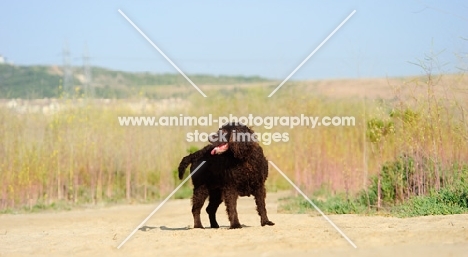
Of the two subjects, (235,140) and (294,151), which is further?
(294,151)

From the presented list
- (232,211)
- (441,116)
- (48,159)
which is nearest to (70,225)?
(232,211)

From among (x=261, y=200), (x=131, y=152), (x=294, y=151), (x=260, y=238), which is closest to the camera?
(x=260, y=238)

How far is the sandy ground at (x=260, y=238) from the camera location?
912cm

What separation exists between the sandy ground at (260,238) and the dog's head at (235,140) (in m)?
1.12

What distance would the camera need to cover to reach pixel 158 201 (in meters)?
21.9

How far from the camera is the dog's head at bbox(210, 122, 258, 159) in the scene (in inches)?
456

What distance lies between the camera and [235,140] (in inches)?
456

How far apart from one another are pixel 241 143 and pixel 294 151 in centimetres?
1012

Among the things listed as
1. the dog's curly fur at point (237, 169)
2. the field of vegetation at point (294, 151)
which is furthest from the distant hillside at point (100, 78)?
the dog's curly fur at point (237, 169)

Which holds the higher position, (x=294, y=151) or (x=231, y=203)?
(x=294, y=151)

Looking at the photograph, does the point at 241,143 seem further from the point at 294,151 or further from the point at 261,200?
the point at 294,151

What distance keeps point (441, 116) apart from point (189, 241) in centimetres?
720

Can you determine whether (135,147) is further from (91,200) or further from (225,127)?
(225,127)

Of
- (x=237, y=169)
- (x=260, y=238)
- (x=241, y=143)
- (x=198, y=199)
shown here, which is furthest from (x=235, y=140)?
(x=260, y=238)
